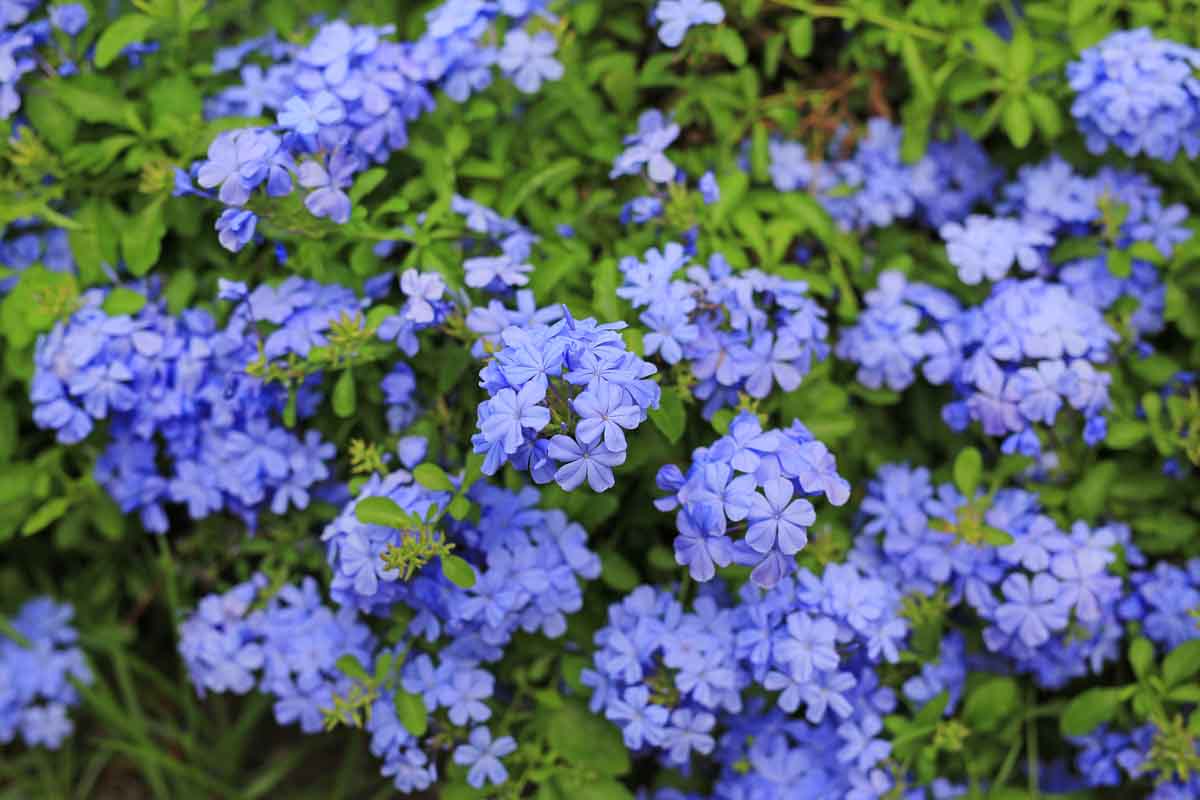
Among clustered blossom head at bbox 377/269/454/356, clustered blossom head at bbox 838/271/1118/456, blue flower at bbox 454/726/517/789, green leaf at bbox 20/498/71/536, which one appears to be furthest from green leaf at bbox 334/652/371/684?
clustered blossom head at bbox 838/271/1118/456

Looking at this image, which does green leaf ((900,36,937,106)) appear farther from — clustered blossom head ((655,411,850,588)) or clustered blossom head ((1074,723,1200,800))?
clustered blossom head ((1074,723,1200,800))

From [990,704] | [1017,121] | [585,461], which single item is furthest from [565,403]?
[1017,121]

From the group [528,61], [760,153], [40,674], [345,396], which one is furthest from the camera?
[40,674]

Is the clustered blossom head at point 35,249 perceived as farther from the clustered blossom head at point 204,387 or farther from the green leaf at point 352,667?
the green leaf at point 352,667

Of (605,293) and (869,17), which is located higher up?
(869,17)

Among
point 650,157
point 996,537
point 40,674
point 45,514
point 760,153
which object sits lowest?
point 40,674

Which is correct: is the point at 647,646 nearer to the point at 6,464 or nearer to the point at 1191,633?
the point at 1191,633

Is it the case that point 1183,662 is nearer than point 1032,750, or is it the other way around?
point 1183,662

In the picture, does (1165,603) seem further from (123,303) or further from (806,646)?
(123,303)
